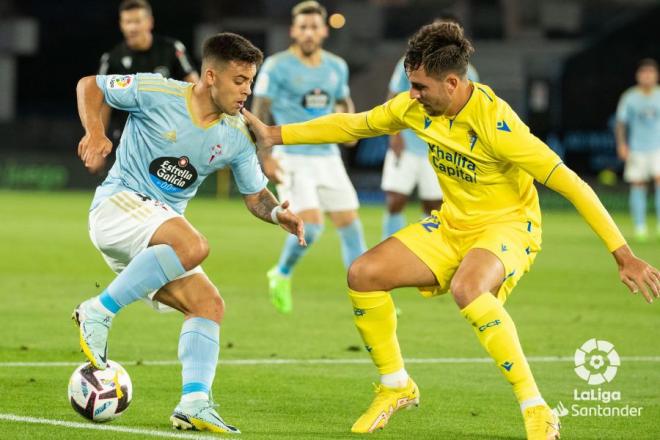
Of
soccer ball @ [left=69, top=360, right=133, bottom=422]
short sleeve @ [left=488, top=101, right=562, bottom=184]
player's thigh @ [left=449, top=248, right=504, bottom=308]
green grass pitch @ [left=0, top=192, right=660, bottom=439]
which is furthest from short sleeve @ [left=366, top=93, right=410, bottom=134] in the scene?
soccer ball @ [left=69, top=360, right=133, bottom=422]

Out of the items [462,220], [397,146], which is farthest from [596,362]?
[397,146]

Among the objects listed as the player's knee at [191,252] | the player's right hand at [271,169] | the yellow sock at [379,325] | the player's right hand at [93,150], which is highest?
the player's right hand at [93,150]

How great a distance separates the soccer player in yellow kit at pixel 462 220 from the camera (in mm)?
5812

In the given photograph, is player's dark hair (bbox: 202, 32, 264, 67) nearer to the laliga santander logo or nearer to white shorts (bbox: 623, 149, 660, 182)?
the laliga santander logo

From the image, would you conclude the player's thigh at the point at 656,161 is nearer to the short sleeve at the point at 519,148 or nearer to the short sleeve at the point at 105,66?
the short sleeve at the point at 105,66

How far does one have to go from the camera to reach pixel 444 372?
774 centimetres

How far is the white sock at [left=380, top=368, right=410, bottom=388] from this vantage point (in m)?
6.34

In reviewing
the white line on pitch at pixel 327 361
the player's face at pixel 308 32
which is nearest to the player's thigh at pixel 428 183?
the player's face at pixel 308 32

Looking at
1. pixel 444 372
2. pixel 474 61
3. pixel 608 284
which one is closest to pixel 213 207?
pixel 474 61

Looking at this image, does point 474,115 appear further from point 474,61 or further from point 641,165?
point 474,61

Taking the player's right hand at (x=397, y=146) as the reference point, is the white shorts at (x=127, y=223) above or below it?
below

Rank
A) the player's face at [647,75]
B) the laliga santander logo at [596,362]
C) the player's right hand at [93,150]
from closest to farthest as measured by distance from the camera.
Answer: the player's right hand at [93,150], the laliga santander logo at [596,362], the player's face at [647,75]

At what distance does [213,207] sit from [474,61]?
330 inches

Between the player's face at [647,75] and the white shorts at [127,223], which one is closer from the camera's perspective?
the white shorts at [127,223]
